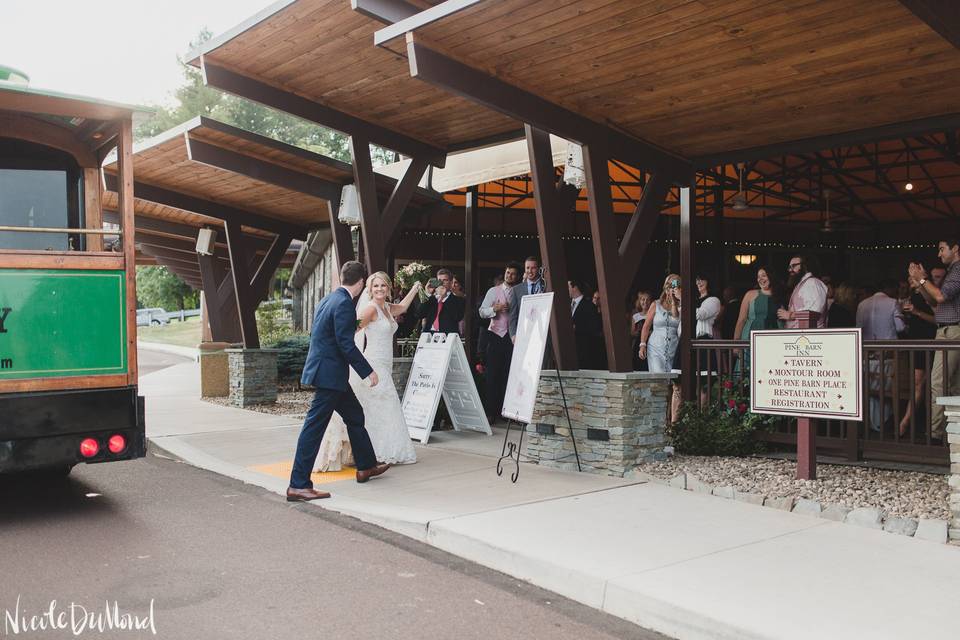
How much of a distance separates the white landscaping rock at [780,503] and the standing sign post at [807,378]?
67cm

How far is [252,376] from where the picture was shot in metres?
13.9

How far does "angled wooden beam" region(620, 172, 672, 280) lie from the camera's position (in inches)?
305

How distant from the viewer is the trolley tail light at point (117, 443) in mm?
5953

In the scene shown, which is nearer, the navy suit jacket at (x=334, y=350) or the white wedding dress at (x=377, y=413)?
the navy suit jacket at (x=334, y=350)

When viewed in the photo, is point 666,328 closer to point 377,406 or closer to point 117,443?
point 377,406

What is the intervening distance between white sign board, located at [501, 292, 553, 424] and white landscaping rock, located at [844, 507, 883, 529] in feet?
8.49

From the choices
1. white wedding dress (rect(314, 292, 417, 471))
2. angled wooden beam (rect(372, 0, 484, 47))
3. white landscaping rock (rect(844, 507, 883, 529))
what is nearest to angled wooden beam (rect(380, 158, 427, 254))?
white wedding dress (rect(314, 292, 417, 471))

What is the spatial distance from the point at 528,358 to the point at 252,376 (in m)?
7.94

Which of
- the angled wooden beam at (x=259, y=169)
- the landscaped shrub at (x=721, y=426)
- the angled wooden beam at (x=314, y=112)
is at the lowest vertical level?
the landscaped shrub at (x=721, y=426)

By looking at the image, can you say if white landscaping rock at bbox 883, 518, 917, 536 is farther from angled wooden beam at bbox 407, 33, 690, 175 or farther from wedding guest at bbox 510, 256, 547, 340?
wedding guest at bbox 510, 256, 547, 340

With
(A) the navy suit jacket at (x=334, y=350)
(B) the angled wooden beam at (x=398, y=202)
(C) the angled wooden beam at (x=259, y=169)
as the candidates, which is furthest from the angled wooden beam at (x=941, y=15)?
(C) the angled wooden beam at (x=259, y=169)

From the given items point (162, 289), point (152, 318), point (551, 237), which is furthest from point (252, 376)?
point (152, 318)

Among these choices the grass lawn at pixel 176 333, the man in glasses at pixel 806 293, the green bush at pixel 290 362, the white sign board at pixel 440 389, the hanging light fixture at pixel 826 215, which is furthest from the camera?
the grass lawn at pixel 176 333

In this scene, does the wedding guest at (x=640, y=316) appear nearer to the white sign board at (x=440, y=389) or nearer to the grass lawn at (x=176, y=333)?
the white sign board at (x=440, y=389)
